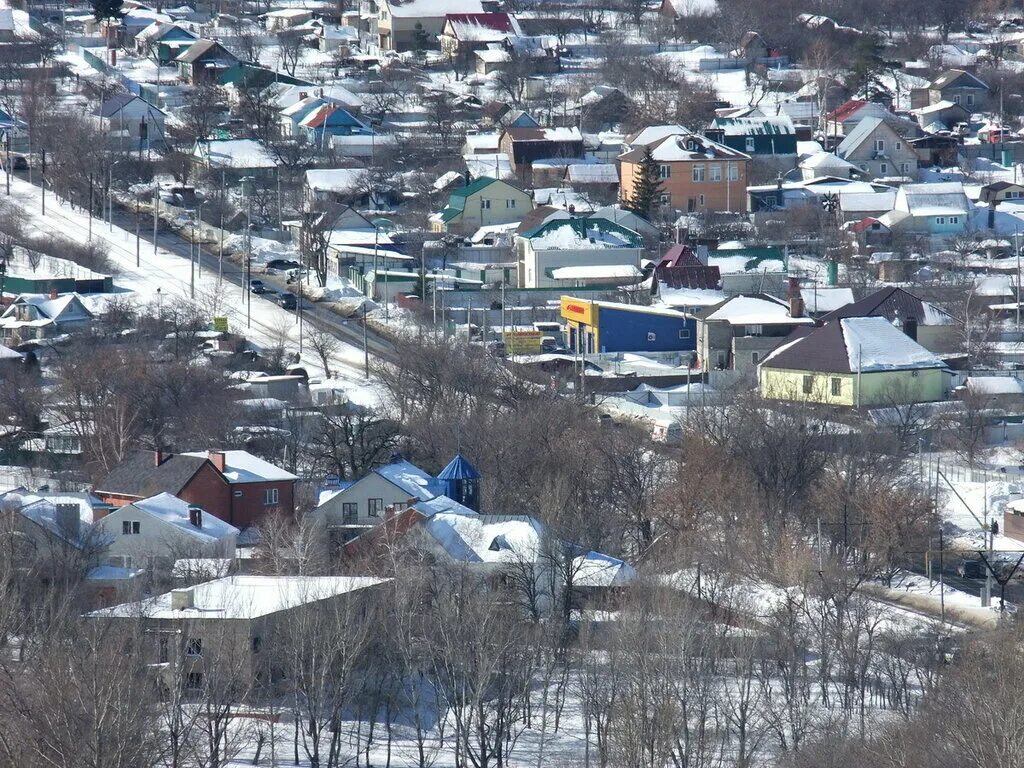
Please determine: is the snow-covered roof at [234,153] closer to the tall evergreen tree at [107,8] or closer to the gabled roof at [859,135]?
the gabled roof at [859,135]

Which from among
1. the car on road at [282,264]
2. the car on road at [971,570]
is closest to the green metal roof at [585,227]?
the car on road at [282,264]

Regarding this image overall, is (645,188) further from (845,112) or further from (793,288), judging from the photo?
(845,112)

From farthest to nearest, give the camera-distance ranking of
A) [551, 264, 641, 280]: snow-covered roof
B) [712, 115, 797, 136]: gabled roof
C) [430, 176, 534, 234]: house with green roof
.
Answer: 1. [712, 115, 797, 136]: gabled roof
2. [430, 176, 534, 234]: house with green roof
3. [551, 264, 641, 280]: snow-covered roof

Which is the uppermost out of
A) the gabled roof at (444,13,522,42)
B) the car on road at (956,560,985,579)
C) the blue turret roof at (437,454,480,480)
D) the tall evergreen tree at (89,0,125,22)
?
the tall evergreen tree at (89,0,125,22)

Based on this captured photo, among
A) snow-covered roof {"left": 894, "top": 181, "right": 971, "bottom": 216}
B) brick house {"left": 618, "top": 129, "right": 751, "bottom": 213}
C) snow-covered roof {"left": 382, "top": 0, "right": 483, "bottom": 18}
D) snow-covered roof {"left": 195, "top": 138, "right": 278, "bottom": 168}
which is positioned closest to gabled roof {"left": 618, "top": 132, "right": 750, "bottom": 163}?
brick house {"left": 618, "top": 129, "right": 751, "bottom": 213}

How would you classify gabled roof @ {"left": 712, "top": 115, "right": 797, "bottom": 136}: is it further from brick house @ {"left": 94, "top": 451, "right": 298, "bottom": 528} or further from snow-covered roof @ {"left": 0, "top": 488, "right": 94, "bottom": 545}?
snow-covered roof @ {"left": 0, "top": 488, "right": 94, "bottom": 545}

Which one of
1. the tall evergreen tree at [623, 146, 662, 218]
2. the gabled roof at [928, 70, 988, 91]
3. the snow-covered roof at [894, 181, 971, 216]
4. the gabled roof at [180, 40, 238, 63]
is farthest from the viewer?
the gabled roof at [180, 40, 238, 63]
